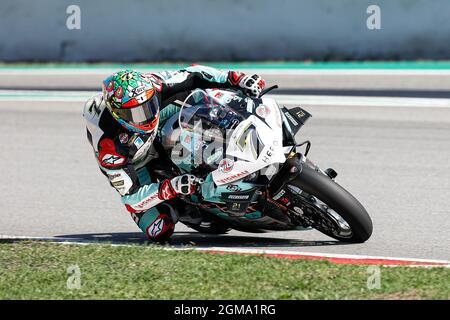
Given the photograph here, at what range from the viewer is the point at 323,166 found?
11.0m

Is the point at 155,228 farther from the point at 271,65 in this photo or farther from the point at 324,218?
the point at 271,65

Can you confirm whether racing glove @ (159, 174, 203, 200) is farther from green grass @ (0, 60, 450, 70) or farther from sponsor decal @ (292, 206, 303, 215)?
green grass @ (0, 60, 450, 70)

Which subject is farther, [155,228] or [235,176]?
[155,228]

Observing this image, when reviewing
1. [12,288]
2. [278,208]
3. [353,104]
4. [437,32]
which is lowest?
[12,288]

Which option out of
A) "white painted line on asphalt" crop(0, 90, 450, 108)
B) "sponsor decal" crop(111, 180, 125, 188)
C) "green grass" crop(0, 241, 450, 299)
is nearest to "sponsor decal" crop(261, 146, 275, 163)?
"green grass" crop(0, 241, 450, 299)

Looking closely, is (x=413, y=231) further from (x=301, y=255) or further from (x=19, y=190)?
(x=19, y=190)

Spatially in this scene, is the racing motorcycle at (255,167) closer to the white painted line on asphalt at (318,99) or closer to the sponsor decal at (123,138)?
the sponsor decal at (123,138)

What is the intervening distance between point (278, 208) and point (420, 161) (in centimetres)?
393

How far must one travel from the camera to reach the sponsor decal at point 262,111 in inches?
278

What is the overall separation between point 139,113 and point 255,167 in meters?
0.91

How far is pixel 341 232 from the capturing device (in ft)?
24.1

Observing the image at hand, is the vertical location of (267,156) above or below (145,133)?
below

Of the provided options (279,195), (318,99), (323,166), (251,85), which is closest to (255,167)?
(279,195)
